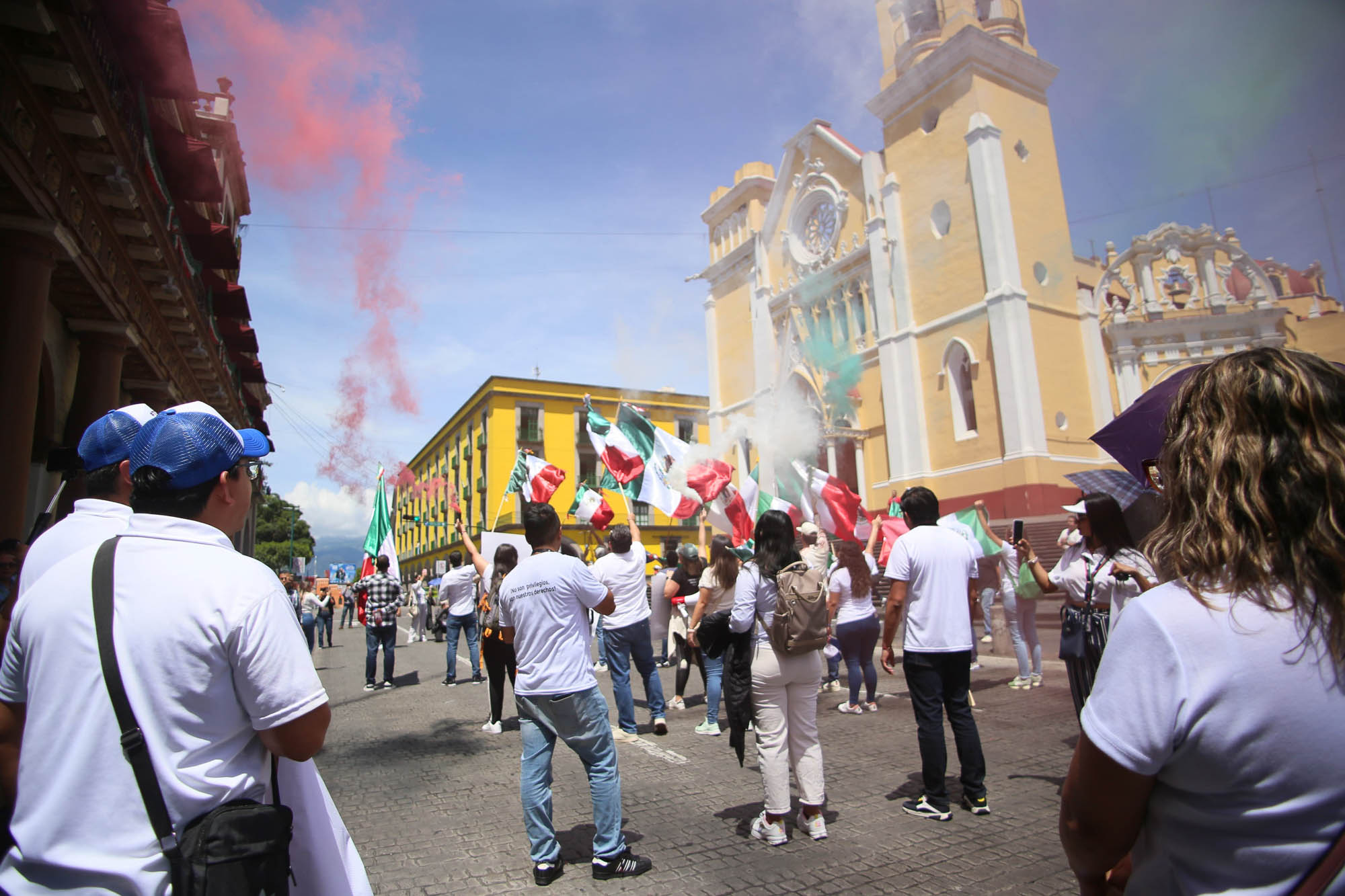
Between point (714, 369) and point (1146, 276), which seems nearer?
point (1146, 276)

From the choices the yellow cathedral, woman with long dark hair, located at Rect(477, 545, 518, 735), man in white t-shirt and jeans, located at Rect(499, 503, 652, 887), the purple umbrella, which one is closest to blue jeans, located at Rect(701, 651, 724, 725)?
woman with long dark hair, located at Rect(477, 545, 518, 735)

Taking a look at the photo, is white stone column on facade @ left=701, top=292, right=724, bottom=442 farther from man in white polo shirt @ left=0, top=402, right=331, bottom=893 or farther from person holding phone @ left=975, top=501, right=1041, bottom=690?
man in white polo shirt @ left=0, top=402, right=331, bottom=893

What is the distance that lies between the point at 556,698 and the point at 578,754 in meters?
0.31

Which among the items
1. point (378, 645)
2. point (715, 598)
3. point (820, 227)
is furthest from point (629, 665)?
point (820, 227)

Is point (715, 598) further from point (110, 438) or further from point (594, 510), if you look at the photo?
point (594, 510)

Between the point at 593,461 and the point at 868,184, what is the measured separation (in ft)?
82.9

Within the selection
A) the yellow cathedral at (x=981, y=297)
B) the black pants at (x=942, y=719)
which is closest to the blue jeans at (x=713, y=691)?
the black pants at (x=942, y=719)

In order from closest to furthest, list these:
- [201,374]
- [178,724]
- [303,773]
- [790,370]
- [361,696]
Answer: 1. [178,724]
2. [303,773]
3. [361,696]
4. [201,374]
5. [790,370]

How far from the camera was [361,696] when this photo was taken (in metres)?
9.84

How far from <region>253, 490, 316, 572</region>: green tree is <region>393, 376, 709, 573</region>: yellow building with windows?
90.5ft

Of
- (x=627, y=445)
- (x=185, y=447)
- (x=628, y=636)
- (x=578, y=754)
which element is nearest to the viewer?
(x=185, y=447)

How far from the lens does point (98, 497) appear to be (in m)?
2.56

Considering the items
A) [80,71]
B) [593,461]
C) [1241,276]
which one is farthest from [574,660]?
[593,461]

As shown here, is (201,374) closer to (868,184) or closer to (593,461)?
(868,184)
